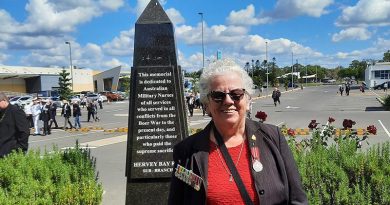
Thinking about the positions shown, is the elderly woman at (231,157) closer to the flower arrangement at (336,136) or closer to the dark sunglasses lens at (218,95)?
the dark sunglasses lens at (218,95)

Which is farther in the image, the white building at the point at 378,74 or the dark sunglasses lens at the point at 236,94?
the white building at the point at 378,74

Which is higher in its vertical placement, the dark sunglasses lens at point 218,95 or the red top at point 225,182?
the dark sunglasses lens at point 218,95

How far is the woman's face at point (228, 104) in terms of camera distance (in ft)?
8.11

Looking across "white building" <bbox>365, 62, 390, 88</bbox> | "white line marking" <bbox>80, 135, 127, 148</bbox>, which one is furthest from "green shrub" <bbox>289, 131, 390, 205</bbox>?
"white building" <bbox>365, 62, 390, 88</bbox>

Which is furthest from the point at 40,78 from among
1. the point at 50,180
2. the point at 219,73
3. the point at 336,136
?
the point at 219,73

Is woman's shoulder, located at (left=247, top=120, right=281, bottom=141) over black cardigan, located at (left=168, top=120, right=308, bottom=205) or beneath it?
over

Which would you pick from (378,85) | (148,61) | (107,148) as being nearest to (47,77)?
(378,85)

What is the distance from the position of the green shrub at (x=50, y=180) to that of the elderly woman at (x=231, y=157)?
202cm

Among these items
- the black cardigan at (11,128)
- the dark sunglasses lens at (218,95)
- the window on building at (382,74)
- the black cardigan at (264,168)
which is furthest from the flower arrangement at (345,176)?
the window on building at (382,74)

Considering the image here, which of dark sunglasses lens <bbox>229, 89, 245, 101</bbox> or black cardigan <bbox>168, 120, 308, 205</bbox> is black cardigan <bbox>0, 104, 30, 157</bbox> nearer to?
black cardigan <bbox>168, 120, 308, 205</bbox>

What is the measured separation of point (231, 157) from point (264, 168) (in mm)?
175

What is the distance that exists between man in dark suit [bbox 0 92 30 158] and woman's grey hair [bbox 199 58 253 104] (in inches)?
177

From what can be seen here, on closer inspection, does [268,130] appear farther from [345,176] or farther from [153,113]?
[153,113]

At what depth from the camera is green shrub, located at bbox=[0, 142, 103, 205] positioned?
14.0 ft
